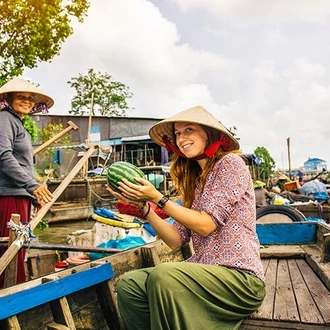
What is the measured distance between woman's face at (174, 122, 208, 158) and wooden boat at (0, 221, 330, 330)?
0.94 metres

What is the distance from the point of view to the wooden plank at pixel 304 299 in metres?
2.00

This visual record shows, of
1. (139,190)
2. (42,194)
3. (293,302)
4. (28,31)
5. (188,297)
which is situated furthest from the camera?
(28,31)

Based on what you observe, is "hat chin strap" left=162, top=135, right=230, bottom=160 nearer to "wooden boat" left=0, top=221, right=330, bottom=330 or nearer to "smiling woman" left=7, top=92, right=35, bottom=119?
"wooden boat" left=0, top=221, right=330, bottom=330

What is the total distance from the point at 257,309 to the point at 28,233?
1.58 meters

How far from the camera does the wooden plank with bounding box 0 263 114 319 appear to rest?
180cm

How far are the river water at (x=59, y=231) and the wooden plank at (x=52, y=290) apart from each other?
10.2 m

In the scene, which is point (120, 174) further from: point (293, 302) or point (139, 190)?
point (293, 302)

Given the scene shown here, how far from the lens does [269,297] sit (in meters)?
2.40

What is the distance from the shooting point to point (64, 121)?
89.0ft

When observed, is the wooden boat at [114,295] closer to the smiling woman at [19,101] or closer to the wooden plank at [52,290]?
the wooden plank at [52,290]

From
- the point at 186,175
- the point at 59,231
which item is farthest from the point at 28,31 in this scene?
the point at 186,175

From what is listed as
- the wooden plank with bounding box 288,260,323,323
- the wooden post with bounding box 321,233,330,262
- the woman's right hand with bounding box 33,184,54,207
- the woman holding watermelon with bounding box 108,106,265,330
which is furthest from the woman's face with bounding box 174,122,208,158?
the wooden post with bounding box 321,233,330,262

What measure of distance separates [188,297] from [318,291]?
112 cm

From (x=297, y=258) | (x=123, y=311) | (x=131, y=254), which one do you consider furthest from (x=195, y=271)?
(x=297, y=258)
